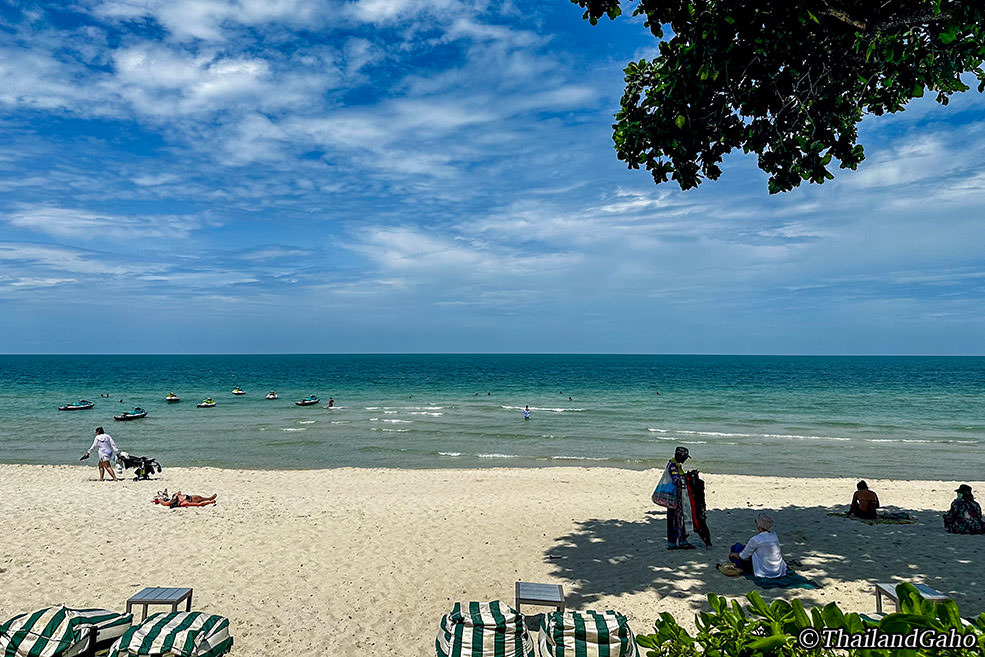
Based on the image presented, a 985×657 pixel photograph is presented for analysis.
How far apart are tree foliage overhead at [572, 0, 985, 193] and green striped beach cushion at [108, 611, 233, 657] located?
9.23m

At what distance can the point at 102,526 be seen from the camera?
12969mm

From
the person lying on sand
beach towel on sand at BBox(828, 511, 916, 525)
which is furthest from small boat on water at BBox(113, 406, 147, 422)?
beach towel on sand at BBox(828, 511, 916, 525)

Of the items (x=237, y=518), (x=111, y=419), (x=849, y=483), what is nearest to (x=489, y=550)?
(x=237, y=518)

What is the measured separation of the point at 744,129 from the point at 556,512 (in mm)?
9428

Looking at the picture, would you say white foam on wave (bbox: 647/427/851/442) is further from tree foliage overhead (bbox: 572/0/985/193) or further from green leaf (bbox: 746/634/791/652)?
green leaf (bbox: 746/634/791/652)

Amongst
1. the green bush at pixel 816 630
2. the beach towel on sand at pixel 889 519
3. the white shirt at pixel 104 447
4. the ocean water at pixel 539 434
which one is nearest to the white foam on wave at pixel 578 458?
the ocean water at pixel 539 434

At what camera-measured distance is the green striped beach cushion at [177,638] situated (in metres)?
6.24

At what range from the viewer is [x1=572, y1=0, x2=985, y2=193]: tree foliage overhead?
8.04 metres

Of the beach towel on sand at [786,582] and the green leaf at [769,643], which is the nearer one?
the green leaf at [769,643]

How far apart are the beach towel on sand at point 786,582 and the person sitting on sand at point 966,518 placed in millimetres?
5016

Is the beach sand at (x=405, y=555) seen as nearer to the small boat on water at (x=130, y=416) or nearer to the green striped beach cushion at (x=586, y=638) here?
the green striped beach cushion at (x=586, y=638)

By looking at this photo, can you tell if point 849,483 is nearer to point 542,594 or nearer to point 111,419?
point 542,594

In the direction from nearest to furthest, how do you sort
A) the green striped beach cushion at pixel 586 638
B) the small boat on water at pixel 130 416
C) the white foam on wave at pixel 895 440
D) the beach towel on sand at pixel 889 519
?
the green striped beach cushion at pixel 586 638, the beach towel on sand at pixel 889 519, the white foam on wave at pixel 895 440, the small boat on water at pixel 130 416

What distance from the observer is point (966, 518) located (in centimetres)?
1163
